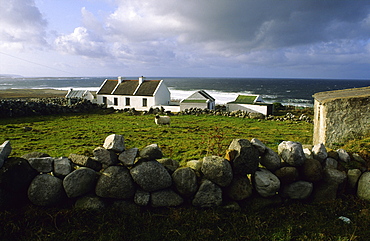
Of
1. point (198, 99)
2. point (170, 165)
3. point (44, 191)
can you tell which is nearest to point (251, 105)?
point (198, 99)

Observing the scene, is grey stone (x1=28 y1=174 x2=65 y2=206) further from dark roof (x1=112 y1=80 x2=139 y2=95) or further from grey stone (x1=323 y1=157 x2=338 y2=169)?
dark roof (x1=112 y1=80 x2=139 y2=95)

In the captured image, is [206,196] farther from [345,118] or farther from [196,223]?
[345,118]

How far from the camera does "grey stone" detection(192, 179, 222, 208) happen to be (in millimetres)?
5250

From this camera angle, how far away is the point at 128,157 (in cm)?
524

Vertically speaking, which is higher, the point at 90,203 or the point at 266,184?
the point at 266,184

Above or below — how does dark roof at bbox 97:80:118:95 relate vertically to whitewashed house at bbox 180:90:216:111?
above

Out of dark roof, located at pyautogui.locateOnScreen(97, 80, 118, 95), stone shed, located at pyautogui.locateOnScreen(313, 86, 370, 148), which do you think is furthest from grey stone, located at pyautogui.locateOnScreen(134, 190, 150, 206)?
dark roof, located at pyautogui.locateOnScreen(97, 80, 118, 95)

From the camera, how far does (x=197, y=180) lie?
17.9 feet

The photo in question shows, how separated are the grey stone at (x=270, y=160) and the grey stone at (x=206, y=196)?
1365mm

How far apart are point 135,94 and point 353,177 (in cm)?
3387

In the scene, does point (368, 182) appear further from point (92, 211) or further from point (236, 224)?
point (92, 211)

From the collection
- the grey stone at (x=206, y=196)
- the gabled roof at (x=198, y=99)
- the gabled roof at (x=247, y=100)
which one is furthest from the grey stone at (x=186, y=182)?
the gabled roof at (x=247, y=100)

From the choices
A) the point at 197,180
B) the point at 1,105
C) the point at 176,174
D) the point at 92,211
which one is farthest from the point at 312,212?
the point at 1,105

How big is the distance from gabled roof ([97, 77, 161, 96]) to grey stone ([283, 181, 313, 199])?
105 ft
